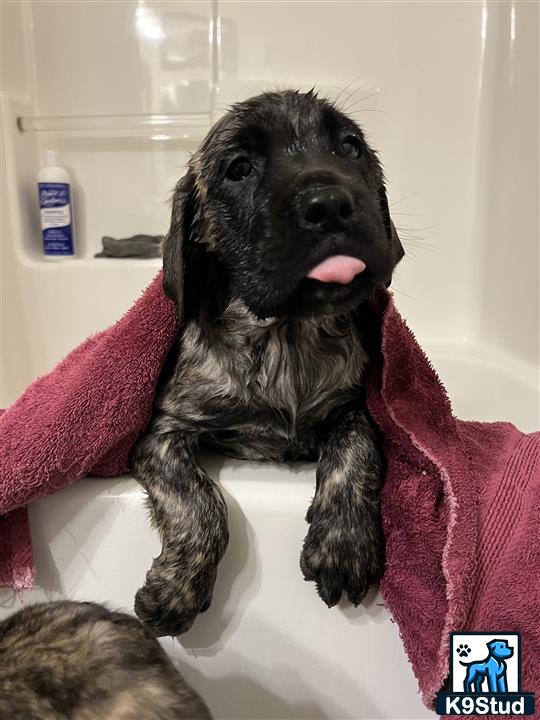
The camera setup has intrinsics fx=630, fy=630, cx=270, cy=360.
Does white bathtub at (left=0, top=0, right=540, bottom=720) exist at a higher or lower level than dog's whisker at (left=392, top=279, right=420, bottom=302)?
higher

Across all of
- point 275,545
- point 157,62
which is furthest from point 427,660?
point 157,62

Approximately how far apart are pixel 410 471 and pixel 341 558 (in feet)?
0.64

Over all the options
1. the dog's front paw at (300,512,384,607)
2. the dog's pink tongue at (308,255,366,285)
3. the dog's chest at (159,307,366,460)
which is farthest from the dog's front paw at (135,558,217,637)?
the dog's pink tongue at (308,255,366,285)

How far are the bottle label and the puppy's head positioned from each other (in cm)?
141

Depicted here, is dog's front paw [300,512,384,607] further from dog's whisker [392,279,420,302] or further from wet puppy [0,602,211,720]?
dog's whisker [392,279,420,302]

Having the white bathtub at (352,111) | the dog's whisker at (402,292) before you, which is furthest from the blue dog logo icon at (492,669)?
the dog's whisker at (402,292)

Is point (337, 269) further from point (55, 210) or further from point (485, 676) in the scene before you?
point (55, 210)

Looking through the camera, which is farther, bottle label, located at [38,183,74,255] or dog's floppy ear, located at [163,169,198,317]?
bottle label, located at [38,183,74,255]

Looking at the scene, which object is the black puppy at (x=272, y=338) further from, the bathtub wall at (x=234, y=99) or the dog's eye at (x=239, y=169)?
the bathtub wall at (x=234, y=99)

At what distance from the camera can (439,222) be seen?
2553 mm

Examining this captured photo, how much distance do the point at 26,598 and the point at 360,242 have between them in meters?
0.83

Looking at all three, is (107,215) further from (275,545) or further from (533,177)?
(275,545)

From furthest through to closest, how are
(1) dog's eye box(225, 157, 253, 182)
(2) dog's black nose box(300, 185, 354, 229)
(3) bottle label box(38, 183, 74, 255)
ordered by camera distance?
(3) bottle label box(38, 183, 74, 255) < (1) dog's eye box(225, 157, 253, 182) < (2) dog's black nose box(300, 185, 354, 229)

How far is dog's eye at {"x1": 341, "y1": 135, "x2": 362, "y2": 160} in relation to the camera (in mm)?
1140
